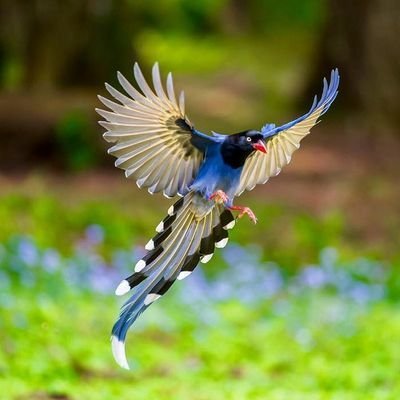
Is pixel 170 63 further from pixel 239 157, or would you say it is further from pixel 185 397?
pixel 239 157

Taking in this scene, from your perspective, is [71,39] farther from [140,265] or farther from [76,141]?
[140,265]

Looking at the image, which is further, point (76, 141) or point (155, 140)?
point (76, 141)

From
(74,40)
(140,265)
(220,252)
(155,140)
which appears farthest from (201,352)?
(74,40)

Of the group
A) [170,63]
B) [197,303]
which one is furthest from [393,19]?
[170,63]

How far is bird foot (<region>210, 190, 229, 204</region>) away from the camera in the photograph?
9.11 feet

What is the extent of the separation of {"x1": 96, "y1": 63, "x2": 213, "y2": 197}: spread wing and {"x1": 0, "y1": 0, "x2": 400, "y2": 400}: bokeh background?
2.28 metres

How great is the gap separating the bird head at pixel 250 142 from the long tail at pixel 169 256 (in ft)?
0.72

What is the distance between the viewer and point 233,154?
2779mm

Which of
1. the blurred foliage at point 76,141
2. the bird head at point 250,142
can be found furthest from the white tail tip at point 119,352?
the blurred foliage at point 76,141

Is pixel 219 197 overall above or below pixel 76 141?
below

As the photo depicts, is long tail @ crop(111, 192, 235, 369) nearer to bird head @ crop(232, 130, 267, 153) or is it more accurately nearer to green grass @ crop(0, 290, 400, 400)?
bird head @ crop(232, 130, 267, 153)

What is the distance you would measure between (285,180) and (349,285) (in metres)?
2.68

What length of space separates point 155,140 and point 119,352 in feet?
1.85

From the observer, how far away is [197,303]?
7637 millimetres
